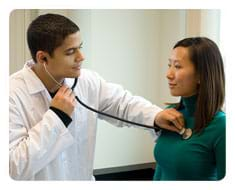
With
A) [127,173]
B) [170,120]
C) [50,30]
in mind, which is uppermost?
[50,30]

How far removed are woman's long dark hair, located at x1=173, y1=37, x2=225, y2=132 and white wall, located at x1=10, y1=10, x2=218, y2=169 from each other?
0.14 feet

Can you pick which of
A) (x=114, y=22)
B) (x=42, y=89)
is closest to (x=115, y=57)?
(x=114, y=22)

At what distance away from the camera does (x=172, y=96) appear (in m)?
0.91

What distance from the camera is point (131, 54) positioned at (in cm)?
99

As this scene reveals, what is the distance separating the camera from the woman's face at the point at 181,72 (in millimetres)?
873

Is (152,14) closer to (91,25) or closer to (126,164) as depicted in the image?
(91,25)

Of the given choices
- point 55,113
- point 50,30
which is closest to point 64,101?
point 55,113

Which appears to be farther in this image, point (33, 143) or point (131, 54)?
point (131, 54)

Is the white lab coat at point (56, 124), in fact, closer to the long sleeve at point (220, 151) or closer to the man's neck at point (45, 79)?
the man's neck at point (45, 79)

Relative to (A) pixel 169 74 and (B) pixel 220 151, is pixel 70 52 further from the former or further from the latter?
(B) pixel 220 151

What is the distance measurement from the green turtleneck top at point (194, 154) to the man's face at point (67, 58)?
0.95ft

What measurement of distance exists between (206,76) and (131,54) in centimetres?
22

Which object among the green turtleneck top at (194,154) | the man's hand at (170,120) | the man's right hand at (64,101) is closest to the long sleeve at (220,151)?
the green turtleneck top at (194,154)

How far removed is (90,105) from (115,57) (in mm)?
151
